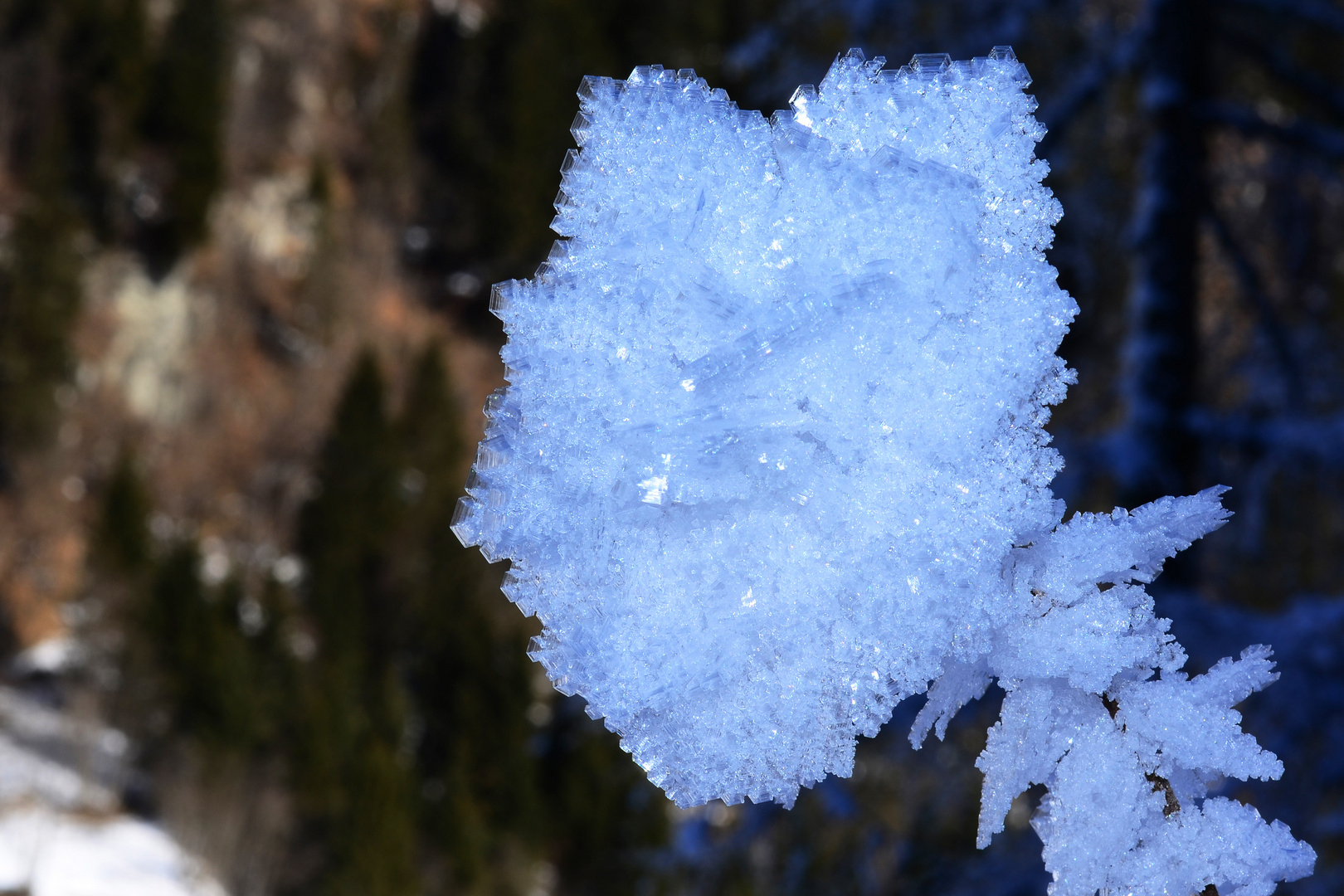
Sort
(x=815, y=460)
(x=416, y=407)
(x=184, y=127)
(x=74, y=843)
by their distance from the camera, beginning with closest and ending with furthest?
(x=815, y=460) < (x=74, y=843) < (x=184, y=127) < (x=416, y=407)

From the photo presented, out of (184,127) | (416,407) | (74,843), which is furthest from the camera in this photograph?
(416,407)

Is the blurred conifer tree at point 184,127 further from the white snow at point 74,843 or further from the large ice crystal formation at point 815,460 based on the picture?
the large ice crystal formation at point 815,460

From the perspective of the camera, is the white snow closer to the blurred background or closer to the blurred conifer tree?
the blurred background

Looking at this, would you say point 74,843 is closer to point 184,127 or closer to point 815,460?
point 184,127

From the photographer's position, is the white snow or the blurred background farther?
the white snow

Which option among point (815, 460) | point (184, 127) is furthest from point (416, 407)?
point (815, 460)

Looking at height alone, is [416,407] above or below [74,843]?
above

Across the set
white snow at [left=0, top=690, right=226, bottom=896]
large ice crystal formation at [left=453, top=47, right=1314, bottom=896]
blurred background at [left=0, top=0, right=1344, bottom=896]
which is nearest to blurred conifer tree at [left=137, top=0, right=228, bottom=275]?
blurred background at [left=0, top=0, right=1344, bottom=896]
